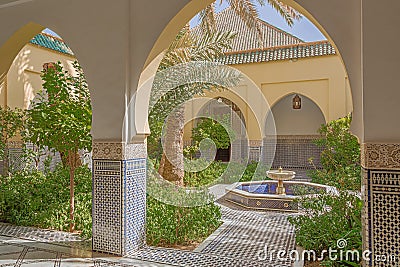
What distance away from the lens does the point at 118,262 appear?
10.3 ft

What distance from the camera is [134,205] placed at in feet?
11.4

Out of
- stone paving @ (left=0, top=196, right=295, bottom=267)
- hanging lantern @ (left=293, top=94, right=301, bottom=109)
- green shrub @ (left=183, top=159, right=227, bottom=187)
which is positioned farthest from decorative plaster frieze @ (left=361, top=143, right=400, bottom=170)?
hanging lantern @ (left=293, top=94, right=301, bottom=109)

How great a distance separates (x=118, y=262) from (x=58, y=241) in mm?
1090

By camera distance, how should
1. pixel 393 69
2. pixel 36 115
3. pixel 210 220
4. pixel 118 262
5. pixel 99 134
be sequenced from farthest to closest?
pixel 210 220
pixel 36 115
pixel 99 134
pixel 118 262
pixel 393 69

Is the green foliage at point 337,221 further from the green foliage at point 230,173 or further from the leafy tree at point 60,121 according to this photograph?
the green foliage at point 230,173

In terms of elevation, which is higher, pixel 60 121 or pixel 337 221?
pixel 60 121

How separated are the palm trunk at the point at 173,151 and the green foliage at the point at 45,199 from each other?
1.28 metres

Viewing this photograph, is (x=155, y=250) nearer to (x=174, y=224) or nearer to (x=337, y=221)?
(x=174, y=224)

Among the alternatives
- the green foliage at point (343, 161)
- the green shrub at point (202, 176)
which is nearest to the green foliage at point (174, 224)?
the green foliage at point (343, 161)

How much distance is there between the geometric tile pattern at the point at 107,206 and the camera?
3.31m

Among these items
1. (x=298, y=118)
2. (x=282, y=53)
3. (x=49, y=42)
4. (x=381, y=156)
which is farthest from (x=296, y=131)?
(x=381, y=156)

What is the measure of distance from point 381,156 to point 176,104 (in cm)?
408

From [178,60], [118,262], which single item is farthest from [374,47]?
[178,60]

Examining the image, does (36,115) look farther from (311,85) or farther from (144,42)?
(311,85)
